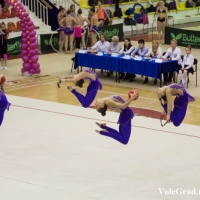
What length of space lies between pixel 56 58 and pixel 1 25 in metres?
3.18

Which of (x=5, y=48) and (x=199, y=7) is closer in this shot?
(x=5, y=48)

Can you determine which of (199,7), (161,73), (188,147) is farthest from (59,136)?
(199,7)

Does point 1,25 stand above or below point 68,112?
above

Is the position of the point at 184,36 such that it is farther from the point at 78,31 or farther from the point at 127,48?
the point at 127,48

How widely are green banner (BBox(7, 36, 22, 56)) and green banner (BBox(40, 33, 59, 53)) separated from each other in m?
1.00

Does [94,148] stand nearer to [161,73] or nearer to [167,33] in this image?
[161,73]

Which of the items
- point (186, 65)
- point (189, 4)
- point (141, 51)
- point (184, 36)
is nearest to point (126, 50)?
point (141, 51)

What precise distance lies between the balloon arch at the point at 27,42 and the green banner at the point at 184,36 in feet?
25.0

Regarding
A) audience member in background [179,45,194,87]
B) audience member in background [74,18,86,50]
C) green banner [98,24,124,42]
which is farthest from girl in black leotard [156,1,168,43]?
audience member in background [179,45,194,87]

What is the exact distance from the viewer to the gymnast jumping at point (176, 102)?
37.9 ft

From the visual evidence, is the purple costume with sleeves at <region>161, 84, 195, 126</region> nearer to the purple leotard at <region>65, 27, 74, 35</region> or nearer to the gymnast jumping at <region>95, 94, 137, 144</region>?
the gymnast jumping at <region>95, 94, 137, 144</region>

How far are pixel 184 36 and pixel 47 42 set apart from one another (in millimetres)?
5686

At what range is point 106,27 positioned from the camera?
2698 centimetres

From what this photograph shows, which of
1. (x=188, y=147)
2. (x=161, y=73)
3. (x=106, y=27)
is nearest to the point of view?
(x=188, y=147)
